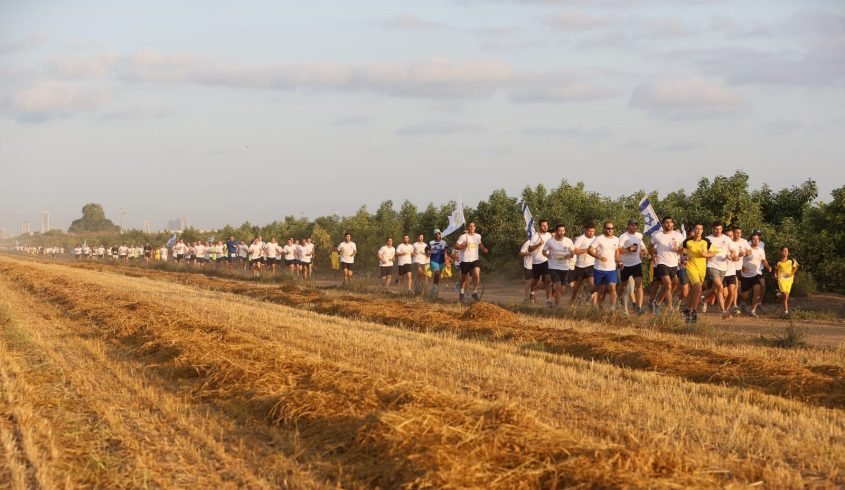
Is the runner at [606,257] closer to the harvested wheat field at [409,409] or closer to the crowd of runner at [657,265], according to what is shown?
the crowd of runner at [657,265]

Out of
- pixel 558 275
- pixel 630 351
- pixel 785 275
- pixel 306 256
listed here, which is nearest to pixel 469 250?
pixel 558 275

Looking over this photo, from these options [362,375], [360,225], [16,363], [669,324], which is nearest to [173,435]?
[362,375]

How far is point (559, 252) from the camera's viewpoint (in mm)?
18328

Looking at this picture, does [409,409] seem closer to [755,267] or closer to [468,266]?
[755,267]

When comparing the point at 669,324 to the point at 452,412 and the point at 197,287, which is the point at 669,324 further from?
the point at 197,287

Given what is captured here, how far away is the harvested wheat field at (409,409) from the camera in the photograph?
18.5 ft

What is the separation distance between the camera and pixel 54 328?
551 inches

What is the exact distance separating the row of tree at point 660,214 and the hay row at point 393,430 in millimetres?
15770

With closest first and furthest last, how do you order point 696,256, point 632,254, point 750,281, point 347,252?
point 696,256 < point 632,254 < point 750,281 < point 347,252

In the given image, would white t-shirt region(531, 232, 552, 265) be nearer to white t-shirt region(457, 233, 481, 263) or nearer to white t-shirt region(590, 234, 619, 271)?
white t-shirt region(457, 233, 481, 263)

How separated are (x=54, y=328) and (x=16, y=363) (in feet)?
13.4

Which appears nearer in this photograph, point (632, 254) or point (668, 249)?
point (668, 249)

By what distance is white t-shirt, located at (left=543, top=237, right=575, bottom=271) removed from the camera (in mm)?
18297

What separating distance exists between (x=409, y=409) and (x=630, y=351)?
4954mm
